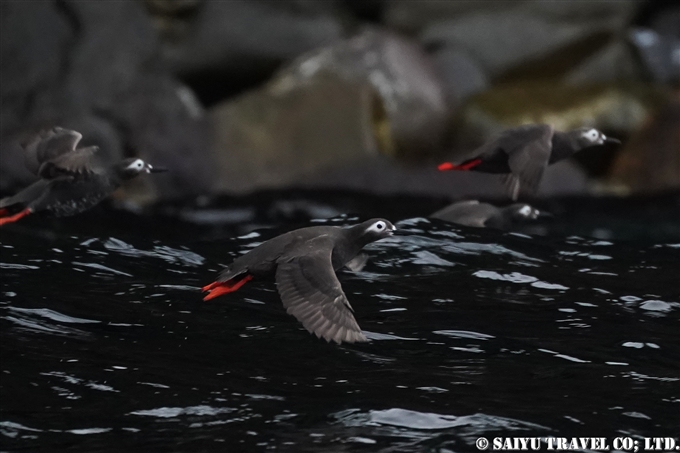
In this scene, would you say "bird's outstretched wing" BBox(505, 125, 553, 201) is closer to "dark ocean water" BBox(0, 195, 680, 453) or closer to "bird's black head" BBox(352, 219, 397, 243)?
"dark ocean water" BBox(0, 195, 680, 453)

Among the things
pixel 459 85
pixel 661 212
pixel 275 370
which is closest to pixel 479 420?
pixel 275 370

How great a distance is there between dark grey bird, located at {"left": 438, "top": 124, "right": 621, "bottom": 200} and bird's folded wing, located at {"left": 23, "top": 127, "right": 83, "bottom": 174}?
8.30ft

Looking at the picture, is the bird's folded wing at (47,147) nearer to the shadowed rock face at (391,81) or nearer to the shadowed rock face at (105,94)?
the shadowed rock face at (105,94)

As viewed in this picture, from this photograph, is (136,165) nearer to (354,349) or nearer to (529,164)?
(354,349)

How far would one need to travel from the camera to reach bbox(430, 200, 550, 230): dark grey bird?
8.09 m

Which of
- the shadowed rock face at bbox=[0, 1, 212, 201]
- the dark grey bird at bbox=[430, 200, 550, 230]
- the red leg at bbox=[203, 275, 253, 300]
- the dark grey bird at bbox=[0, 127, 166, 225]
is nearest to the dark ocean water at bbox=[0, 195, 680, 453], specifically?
the dark grey bird at bbox=[430, 200, 550, 230]

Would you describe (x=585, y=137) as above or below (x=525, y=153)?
above

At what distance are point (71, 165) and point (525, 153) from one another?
3029 mm

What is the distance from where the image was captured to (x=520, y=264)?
7.48 m

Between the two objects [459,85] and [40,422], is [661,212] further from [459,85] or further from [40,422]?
[40,422]

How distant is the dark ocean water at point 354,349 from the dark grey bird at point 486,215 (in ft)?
0.32

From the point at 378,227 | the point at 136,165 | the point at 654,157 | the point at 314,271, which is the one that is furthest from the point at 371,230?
the point at 654,157

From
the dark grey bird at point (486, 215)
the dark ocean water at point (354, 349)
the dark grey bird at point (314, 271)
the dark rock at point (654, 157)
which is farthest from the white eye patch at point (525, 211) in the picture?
the dark rock at point (654, 157)

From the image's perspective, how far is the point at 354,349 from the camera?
5.46 m
